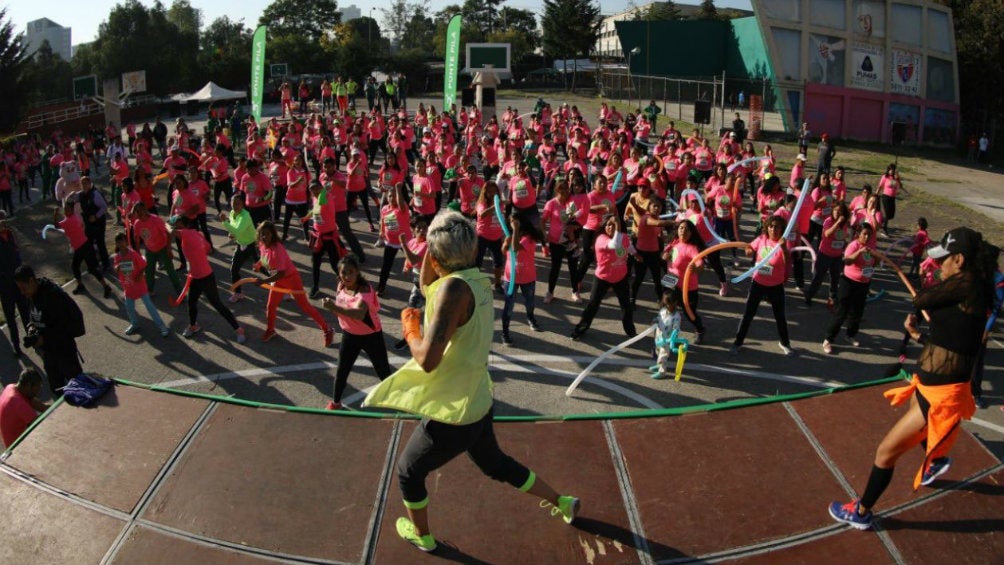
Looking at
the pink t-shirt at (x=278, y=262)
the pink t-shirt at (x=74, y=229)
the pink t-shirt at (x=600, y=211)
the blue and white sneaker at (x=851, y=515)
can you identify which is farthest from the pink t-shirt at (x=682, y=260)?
the pink t-shirt at (x=74, y=229)

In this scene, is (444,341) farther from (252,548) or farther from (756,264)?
(756,264)

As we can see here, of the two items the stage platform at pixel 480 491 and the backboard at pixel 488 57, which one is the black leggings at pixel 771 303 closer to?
the stage platform at pixel 480 491

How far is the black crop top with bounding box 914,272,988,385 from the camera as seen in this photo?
432cm

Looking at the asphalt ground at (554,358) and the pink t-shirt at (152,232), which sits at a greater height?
the pink t-shirt at (152,232)

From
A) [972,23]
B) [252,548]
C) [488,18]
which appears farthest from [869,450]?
[488,18]

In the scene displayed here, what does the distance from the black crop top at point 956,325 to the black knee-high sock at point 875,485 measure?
613 millimetres

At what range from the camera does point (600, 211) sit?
11094 mm

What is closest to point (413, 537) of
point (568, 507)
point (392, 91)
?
point (568, 507)

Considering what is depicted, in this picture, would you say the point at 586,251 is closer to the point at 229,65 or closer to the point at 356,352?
the point at 356,352

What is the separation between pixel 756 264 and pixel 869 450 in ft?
11.5

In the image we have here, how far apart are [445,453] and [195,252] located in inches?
247

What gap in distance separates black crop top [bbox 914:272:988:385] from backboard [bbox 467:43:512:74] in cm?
2888

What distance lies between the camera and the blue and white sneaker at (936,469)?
16.6 feet

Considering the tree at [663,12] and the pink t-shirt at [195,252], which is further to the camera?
the tree at [663,12]
